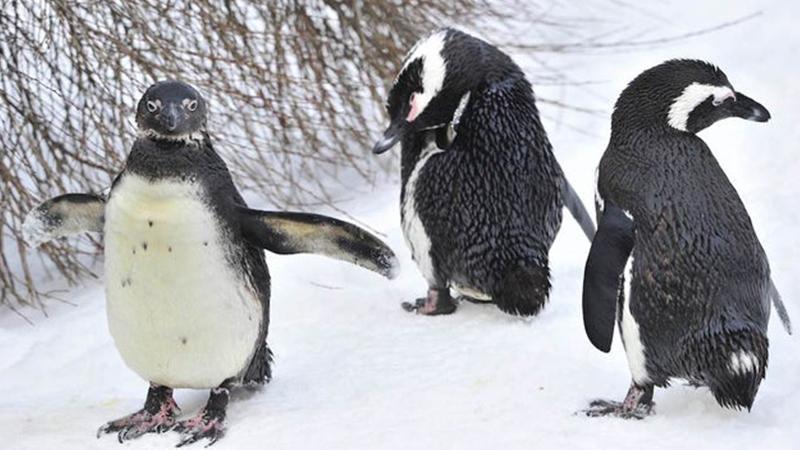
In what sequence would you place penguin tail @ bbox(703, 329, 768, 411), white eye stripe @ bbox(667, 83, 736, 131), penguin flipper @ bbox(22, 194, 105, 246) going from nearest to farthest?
penguin tail @ bbox(703, 329, 768, 411) < white eye stripe @ bbox(667, 83, 736, 131) < penguin flipper @ bbox(22, 194, 105, 246)

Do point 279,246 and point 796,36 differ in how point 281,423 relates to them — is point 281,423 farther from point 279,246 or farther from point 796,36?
point 796,36

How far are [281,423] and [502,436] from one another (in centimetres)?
39

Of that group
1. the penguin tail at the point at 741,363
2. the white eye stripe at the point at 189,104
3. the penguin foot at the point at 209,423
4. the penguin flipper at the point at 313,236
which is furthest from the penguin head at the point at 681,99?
the penguin foot at the point at 209,423

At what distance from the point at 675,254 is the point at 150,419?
3.13 ft

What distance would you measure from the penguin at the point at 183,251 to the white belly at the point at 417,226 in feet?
1.99

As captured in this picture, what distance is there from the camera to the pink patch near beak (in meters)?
2.91

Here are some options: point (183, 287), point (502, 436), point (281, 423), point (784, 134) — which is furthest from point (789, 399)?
point (784, 134)

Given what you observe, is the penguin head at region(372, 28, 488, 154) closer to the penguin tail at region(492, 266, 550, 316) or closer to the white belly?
the white belly

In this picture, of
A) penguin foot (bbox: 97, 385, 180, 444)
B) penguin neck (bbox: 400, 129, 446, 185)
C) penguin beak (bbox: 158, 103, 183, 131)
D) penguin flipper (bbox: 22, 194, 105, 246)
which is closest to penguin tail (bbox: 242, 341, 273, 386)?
penguin foot (bbox: 97, 385, 180, 444)

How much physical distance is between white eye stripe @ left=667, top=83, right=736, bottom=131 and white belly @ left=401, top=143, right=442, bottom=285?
72 centimetres

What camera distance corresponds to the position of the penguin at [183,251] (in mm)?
2283

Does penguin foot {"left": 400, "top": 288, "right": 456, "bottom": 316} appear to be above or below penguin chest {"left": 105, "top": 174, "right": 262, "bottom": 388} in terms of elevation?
below

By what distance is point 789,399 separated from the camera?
2422 mm

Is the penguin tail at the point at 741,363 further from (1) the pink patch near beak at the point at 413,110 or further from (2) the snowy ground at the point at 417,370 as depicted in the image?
(1) the pink patch near beak at the point at 413,110
